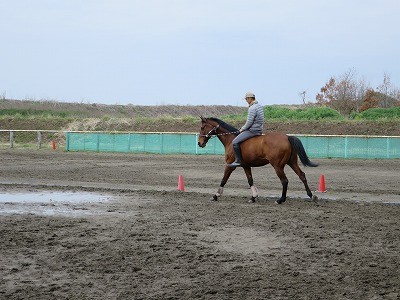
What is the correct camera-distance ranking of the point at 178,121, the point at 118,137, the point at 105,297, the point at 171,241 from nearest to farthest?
the point at 105,297, the point at 171,241, the point at 118,137, the point at 178,121

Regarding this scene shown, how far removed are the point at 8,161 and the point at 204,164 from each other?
9279 mm

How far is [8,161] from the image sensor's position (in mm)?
31094

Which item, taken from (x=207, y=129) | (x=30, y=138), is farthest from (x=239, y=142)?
(x=30, y=138)

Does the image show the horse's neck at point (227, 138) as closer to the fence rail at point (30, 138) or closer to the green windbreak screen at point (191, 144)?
the green windbreak screen at point (191, 144)

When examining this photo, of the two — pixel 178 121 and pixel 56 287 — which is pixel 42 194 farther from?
pixel 178 121

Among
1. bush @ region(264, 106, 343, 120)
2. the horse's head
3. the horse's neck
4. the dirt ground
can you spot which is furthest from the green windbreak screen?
the horse's neck

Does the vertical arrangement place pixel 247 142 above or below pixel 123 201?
above

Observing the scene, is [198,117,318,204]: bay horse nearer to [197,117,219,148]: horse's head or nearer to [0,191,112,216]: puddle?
[197,117,219,148]: horse's head

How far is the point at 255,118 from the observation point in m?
15.6

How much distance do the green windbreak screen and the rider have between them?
909 inches

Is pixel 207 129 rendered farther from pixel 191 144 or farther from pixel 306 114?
pixel 306 114

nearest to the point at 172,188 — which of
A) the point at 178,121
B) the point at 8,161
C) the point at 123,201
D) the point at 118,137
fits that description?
the point at 123,201

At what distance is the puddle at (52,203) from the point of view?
13.1m

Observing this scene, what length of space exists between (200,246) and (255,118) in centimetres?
655
